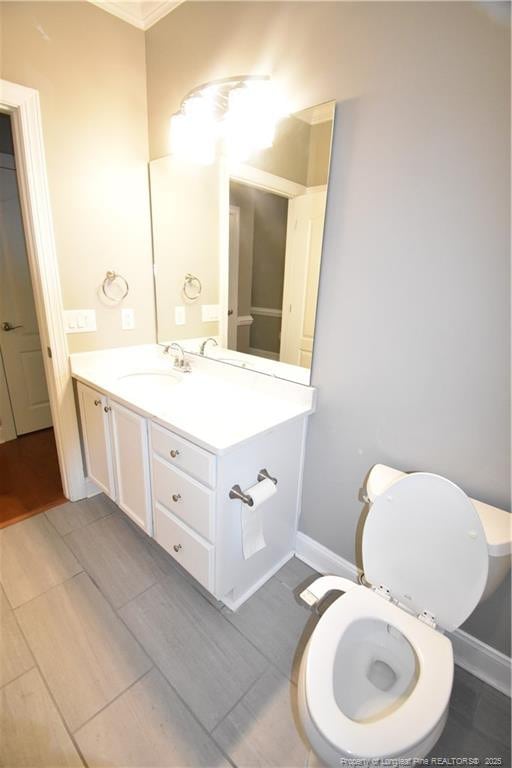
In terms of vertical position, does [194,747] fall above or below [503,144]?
below

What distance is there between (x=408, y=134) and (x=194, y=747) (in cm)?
199

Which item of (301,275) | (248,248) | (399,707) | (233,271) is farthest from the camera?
(233,271)

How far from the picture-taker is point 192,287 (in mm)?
2025

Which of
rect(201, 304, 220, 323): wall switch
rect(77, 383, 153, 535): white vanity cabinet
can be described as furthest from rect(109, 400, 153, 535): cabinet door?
rect(201, 304, 220, 323): wall switch

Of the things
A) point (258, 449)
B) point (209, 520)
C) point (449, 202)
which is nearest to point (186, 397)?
point (258, 449)

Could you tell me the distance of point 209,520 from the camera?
1242 mm

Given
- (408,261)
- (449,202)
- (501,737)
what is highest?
(449,202)

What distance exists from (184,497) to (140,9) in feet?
7.73

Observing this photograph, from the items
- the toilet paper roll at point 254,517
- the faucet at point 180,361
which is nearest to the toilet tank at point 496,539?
the toilet paper roll at point 254,517

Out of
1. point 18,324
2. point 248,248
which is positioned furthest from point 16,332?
point 248,248

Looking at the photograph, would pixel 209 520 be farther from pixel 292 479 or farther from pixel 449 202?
pixel 449 202

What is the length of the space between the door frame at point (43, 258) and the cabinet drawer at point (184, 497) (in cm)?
83

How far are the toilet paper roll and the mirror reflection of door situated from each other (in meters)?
2.41

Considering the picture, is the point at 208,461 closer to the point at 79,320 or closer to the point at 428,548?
the point at 428,548
